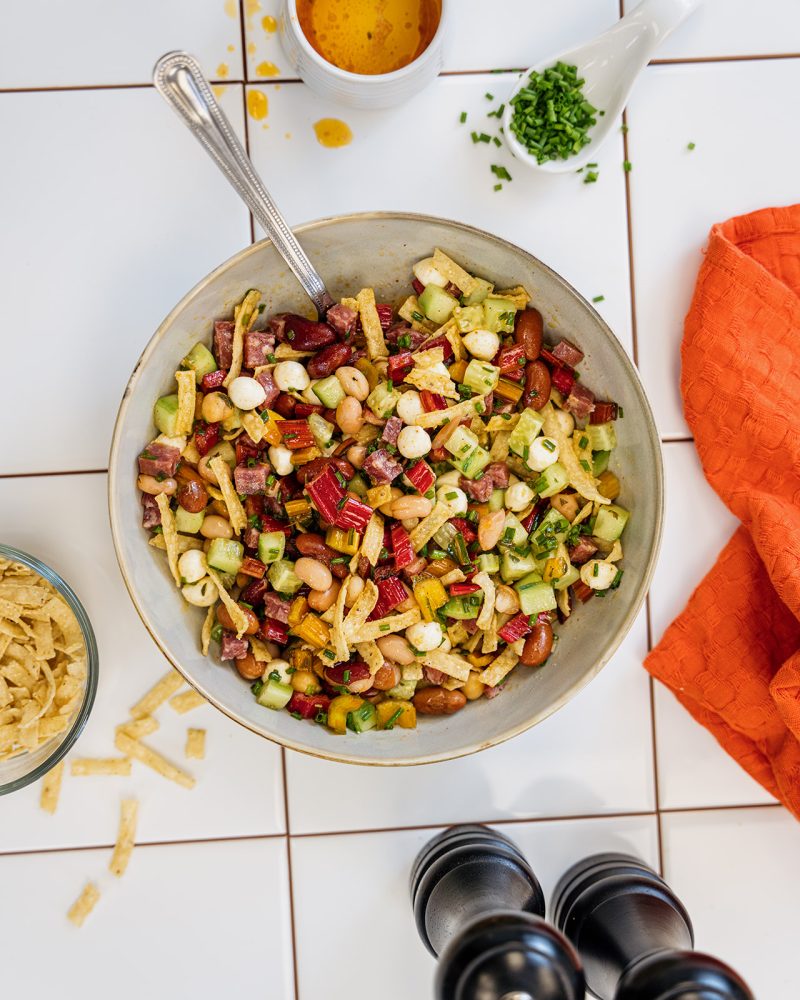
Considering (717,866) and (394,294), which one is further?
(717,866)

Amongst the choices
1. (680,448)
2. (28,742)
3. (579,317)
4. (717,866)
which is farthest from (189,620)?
(717,866)

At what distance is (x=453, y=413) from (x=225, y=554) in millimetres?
371

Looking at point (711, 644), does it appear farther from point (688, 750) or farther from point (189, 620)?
point (189, 620)

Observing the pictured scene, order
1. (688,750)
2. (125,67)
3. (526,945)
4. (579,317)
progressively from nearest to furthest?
1. (526,945)
2. (579,317)
3. (125,67)
4. (688,750)

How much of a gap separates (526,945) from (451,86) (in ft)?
3.94

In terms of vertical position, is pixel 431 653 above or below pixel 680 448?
below

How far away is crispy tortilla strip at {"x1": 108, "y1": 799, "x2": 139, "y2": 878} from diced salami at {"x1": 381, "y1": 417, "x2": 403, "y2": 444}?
71 cm

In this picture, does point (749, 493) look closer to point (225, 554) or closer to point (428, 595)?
point (428, 595)

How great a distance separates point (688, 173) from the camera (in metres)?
1.35

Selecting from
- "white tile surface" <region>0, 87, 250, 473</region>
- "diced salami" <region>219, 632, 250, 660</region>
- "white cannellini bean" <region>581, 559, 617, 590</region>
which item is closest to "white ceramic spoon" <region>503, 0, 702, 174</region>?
"white tile surface" <region>0, 87, 250, 473</region>

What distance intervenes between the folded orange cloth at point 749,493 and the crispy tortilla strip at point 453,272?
0.36 meters

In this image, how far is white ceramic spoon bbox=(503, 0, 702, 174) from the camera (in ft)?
4.09

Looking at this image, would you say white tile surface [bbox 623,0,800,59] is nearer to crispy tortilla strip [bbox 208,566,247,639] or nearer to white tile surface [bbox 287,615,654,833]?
white tile surface [bbox 287,615,654,833]

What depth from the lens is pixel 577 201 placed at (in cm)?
133
